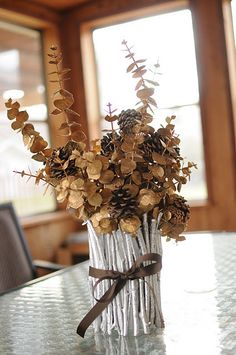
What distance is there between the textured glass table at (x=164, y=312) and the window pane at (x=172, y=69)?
1.88 metres

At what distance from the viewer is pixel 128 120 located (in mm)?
905

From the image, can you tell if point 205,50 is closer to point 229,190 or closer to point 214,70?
point 214,70

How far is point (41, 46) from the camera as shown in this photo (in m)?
3.87

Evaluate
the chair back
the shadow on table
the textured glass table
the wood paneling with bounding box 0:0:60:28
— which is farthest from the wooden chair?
the wood paneling with bounding box 0:0:60:28

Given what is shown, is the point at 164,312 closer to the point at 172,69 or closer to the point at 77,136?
the point at 77,136

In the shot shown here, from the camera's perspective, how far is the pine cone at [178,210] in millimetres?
944

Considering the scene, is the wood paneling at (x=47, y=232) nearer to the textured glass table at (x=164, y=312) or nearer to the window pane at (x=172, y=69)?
the window pane at (x=172, y=69)

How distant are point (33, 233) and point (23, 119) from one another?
265cm

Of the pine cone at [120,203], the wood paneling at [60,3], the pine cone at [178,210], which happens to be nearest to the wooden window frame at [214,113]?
the wood paneling at [60,3]

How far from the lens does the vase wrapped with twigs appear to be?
88 cm

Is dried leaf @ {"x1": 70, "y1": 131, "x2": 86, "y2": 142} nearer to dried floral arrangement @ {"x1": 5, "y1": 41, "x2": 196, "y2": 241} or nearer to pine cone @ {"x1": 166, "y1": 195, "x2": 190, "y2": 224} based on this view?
dried floral arrangement @ {"x1": 5, "y1": 41, "x2": 196, "y2": 241}

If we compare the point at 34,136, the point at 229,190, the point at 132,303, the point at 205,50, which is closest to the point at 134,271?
the point at 132,303

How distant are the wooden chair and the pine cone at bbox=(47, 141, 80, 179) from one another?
1.07 metres

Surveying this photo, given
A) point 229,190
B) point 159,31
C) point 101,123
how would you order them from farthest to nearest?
point 101,123
point 159,31
point 229,190
